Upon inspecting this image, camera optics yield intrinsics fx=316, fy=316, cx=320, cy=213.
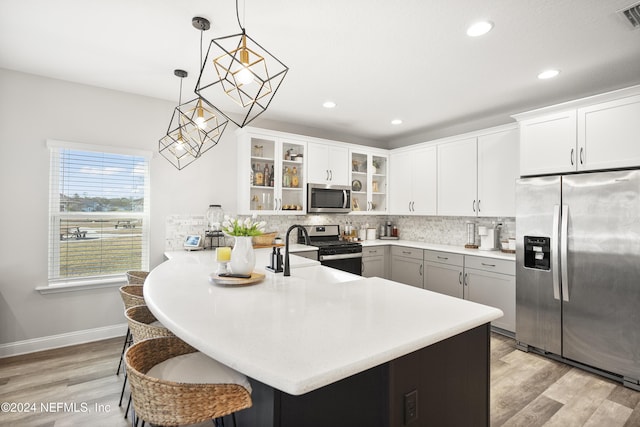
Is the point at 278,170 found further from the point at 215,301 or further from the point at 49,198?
the point at 215,301

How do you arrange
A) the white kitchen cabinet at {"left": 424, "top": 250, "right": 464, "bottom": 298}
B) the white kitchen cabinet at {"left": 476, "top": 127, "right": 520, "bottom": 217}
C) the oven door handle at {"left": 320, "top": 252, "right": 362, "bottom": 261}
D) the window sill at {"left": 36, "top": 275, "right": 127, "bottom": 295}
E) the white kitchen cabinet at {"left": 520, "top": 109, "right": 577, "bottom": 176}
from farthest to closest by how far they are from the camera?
the oven door handle at {"left": 320, "top": 252, "right": 362, "bottom": 261} < the white kitchen cabinet at {"left": 424, "top": 250, "right": 464, "bottom": 298} < the white kitchen cabinet at {"left": 476, "top": 127, "right": 520, "bottom": 217} < the window sill at {"left": 36, "top": 275, "right": 127, "bottom": 295} < the white kitchen cabinet at {"left": 520, "top": 109, "right": 577, "bottom": 176}

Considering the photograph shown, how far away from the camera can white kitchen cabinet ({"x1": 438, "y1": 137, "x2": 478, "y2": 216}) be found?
4.10 meters

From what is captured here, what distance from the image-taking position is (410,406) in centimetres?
124

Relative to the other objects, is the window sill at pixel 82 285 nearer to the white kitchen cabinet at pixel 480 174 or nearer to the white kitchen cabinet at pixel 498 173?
the white kitchen cabinet at pixel 480 174

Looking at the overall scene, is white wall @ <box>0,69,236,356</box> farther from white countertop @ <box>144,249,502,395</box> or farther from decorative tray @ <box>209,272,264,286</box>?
decorative tray @ <box>209,272,264,286</box>

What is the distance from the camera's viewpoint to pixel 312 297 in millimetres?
1674

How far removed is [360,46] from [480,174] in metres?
2.45

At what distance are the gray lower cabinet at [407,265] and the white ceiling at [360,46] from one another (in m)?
2.04

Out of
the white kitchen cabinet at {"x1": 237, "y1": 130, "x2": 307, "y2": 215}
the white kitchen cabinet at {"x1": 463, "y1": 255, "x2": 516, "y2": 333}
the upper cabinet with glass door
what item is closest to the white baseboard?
the white kitchen cabinet at {"x1": 237, "y1": 130, "x2": 307, "y2": 215}

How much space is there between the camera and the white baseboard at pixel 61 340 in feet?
9.77

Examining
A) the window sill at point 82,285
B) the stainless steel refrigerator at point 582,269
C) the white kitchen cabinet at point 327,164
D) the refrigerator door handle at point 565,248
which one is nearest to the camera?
the stainless steel refrigerator at point 582,269

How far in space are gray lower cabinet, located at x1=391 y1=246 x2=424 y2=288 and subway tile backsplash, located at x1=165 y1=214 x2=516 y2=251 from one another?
2.02 ft


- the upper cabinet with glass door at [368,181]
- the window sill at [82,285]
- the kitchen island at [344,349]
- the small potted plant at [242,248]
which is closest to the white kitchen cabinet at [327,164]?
the upper cabinet with glass door at [368,181]

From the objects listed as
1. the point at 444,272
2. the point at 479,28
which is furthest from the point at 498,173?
the point at 479,28
